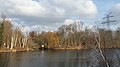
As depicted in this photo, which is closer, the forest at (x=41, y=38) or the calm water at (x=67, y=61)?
the calm water at (x=67, y=61)

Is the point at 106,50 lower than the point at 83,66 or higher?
higher

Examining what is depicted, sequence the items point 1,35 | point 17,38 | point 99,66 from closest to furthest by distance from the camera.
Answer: point 99,66 < point 1,35 < point 17,38

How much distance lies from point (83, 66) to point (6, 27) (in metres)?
50.3

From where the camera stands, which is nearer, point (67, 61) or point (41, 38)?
point (67, 61)

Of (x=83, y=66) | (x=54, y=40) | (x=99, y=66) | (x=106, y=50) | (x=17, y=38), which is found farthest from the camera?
(x=54, y=40)

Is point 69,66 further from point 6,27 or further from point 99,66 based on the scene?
point 6,27

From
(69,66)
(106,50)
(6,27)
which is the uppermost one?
(6,27)

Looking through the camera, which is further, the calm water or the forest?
the forest

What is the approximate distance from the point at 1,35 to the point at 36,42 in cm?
4170

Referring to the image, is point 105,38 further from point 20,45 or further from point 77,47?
point 77,47


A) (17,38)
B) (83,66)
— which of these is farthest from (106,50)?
A: (17,38)

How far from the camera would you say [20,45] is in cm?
9581

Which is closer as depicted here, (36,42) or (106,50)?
(106,50)

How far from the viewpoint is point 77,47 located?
369 ft
